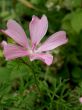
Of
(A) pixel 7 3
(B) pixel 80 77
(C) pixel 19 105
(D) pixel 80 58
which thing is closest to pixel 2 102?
(C) pixel 19 105

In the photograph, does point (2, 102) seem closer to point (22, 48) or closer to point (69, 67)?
point (22, 48)

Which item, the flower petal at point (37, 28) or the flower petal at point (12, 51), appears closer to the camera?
the flower petal at point (12, 51)

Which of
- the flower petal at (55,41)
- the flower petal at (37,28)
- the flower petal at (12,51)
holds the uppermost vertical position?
the flower petal at (37,28)

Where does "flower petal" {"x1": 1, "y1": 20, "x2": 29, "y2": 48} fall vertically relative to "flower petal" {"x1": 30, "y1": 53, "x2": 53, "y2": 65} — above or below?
above
